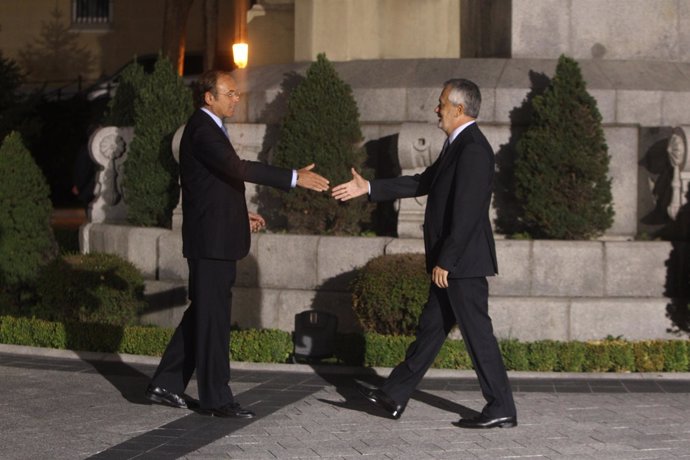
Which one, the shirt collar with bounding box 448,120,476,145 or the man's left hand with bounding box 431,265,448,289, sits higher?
the shirt collar with bounding box 448,120,476,145

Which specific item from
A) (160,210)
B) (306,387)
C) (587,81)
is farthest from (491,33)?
(306,387)

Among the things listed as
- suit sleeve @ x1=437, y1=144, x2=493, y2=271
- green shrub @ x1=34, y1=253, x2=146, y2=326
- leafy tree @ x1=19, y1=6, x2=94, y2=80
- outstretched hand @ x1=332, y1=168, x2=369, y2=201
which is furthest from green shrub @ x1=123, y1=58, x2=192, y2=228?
leafy tree @ x1=19, y1=6, x2=94, y2=80

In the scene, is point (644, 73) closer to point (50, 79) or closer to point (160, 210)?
point (160, 210)

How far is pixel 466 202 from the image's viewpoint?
855 cm

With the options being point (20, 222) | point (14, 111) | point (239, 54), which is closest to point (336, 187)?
point (20, 222)

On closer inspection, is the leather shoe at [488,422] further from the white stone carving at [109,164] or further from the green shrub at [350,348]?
the white stone carving at [109,164]

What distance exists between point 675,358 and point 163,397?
3927mm

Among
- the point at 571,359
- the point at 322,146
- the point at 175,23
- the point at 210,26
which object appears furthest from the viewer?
the point at 210,26

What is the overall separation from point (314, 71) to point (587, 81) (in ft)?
7.77

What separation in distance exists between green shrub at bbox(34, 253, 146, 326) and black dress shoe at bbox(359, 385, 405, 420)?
4046 millimetres

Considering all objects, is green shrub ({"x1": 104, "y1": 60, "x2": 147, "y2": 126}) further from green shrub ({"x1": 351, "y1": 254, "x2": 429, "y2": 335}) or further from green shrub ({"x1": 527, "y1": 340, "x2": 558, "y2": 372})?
green shrub ({"x1": 527, "y1": 340, "x2": 558, "y2": 372})

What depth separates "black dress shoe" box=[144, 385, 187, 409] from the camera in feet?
29.9

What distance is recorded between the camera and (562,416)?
29.8 ft

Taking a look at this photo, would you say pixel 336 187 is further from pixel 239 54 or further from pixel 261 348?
pixel 239 54
